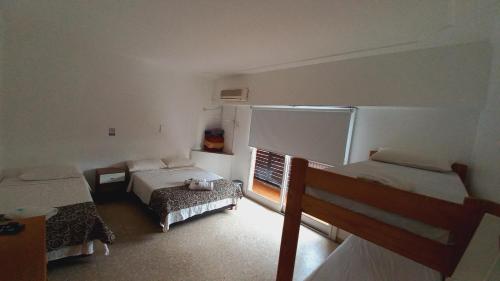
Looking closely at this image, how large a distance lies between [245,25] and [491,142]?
7.33 ft

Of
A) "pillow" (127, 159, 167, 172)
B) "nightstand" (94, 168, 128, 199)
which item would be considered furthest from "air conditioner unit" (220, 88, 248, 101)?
"nightstand" (94, 168, 128, 199)

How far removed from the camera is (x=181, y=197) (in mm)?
2768

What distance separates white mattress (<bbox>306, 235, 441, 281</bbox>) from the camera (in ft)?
4.30

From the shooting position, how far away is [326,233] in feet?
9.81

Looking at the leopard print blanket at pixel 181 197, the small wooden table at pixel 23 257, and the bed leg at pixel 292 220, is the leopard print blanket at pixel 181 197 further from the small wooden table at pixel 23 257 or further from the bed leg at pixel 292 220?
the bed leg at pixel 292 220

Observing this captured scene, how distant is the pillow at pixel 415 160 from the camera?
172 cm

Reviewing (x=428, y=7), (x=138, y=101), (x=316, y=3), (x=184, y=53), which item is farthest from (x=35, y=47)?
(x=428, y=7)

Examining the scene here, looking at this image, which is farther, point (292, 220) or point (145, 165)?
point (145, 165)

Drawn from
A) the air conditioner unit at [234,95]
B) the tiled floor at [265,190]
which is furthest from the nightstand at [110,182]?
the tiled floor at [265,190]

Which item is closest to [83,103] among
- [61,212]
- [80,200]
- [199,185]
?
[80,200]

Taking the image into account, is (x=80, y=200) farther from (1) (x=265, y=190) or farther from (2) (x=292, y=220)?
(1) (x=265, y=190)

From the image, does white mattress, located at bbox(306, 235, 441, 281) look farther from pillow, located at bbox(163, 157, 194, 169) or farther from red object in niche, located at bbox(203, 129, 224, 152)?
red object in niche, located at bbox(203, 129, 224, 152)

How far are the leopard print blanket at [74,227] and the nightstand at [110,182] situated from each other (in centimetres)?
118

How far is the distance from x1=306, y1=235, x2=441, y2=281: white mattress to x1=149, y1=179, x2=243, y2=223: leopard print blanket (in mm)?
1931
